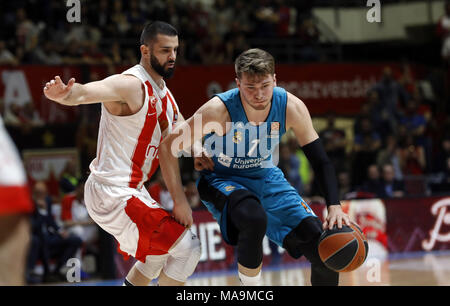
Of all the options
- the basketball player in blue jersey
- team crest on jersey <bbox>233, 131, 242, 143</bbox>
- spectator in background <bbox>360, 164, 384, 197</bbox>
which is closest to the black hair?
the basketball player in blue jersey

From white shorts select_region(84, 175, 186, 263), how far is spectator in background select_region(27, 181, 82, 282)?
4.28 m

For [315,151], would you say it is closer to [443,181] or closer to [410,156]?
[443,181]

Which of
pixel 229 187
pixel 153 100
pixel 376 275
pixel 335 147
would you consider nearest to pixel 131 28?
pixel 335 147

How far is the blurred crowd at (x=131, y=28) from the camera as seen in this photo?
37.6 ft

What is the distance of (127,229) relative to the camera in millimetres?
4172

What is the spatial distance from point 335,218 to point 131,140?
1372 mm

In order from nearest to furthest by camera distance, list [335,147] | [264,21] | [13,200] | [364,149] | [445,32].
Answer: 1. [13,200]
2. [335,147]
3. [364,149]
4. [264,21]
5. [445,32]

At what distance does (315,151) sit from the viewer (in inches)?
169

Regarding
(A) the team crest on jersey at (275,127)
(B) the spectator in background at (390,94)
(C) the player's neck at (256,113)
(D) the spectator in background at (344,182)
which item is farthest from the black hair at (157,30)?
(B) the spectator in background at (390,94)

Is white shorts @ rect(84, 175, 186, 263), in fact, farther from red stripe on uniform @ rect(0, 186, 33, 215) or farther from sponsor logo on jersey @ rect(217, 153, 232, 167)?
red stripe on uniform @ rect(0, 186, 33, 215)

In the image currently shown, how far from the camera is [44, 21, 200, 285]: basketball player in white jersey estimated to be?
4113mm
